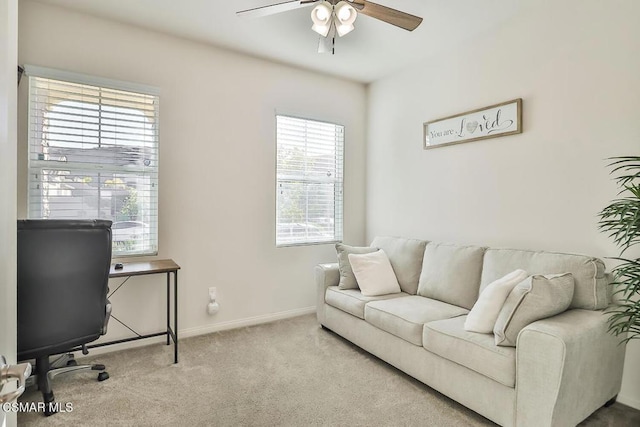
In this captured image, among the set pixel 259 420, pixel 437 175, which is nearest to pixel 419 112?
pixel 437 175

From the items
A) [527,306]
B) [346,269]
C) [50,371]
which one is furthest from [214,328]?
[527,306]

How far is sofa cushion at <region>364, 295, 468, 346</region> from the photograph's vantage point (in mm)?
2365

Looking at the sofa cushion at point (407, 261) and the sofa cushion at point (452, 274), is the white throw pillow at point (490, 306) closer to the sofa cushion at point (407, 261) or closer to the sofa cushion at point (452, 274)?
the sofa cushion at point (452, 274)

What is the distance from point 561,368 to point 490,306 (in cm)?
48

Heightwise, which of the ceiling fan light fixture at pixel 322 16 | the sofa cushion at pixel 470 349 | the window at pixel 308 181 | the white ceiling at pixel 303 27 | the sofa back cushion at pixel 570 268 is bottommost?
the sofa cushion at pixel 470 349

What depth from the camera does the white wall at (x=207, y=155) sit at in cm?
276

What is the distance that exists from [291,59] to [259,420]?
10.5 ft

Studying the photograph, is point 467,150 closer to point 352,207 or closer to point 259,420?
point 352,207

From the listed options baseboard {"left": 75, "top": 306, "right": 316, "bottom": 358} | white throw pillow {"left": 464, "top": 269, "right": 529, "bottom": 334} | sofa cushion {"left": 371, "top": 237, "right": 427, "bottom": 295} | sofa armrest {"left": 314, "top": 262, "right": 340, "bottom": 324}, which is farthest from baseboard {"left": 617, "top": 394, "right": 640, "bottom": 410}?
baseboard {"left": 75, "top": 306, "right": 316, "bottom": 358}

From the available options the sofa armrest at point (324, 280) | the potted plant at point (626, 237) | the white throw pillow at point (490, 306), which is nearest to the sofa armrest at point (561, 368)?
the potted plant at point (626, 237)

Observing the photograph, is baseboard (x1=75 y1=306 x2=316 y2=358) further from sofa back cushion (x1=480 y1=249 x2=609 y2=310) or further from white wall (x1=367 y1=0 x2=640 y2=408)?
sofa back cushion (x1=480 y1=249 x2=609 y2=310)

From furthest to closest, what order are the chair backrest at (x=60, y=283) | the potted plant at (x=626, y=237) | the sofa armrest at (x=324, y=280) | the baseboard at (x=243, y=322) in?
the sofa armrest at (x=324, y=280) < the baseboard at (x=243, y=322) < the chair backrest at (x=60, y=283) < the potted plant at (x=626, y=237)

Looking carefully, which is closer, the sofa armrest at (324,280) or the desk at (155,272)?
the desk at (155,272)

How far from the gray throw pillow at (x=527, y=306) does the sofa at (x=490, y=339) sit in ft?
0.14
